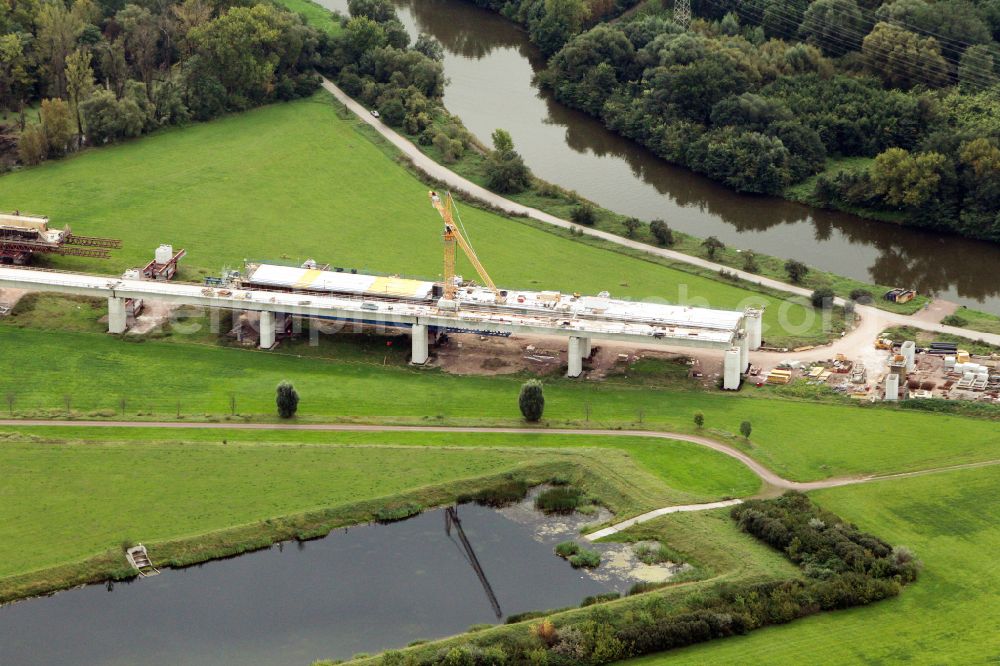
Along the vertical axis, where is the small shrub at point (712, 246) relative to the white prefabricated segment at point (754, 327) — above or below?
above

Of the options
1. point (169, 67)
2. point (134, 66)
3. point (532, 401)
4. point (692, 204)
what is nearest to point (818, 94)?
point (692, 204)

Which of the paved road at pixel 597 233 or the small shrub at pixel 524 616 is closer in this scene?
the small shrub at pixel 524 616

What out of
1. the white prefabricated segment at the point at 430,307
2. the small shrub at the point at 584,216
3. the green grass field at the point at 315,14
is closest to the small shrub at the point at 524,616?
the white prefabricated segment at the point at 430,307

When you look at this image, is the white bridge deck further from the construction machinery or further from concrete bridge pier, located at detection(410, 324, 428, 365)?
the construction machinery

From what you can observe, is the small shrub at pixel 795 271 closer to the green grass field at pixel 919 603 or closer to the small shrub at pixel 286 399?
the green grass field at pixel 919 603

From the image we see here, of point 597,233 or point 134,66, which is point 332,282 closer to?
point 597,233

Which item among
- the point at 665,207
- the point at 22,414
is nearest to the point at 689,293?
the point at 665,207
